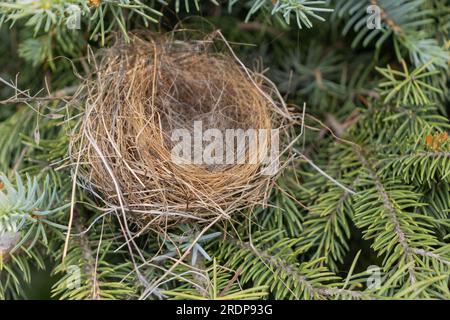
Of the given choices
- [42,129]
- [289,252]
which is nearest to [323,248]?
[289,252]

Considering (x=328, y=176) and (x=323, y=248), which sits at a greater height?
(x=328, y=176)

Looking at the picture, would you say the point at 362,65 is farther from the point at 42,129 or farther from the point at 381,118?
the point at 42,129

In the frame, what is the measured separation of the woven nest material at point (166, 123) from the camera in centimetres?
77

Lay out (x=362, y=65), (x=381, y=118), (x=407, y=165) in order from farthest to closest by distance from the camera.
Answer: (x=362, y=65), (x=381, y=118), (x=407, y=165)

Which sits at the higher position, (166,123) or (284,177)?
(166,123)

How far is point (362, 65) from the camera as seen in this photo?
981 millimetres

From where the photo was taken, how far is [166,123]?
91 cm

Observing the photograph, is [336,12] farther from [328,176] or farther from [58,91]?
[58,91]

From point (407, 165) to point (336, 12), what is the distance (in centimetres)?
30

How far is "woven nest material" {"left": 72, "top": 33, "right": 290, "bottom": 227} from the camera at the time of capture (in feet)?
2.51
